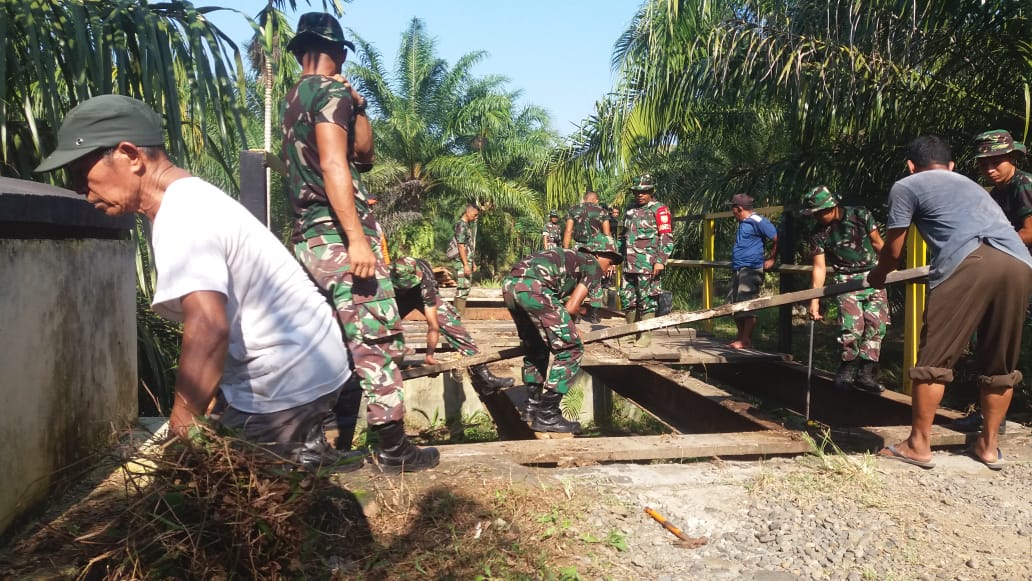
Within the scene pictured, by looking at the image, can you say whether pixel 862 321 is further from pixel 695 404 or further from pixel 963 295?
pixel 963 295

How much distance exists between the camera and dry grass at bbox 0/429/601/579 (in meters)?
1.61

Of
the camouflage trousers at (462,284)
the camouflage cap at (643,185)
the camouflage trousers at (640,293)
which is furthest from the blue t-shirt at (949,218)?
the camouflage trousers at (462,284)

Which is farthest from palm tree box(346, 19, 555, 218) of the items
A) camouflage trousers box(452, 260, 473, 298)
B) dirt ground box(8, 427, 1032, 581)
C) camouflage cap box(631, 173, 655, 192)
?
dirt ground box(8, 427, 1032, 581)

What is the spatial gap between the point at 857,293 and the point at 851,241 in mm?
382

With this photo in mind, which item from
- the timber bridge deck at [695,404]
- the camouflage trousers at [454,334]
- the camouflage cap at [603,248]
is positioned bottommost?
the timber bridge deck at [695,404]

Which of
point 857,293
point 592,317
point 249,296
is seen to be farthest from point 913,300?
point 249,296

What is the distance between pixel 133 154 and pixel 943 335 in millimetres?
3364

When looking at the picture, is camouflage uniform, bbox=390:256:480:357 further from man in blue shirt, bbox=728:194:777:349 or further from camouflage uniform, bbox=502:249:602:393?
man in blue shirt, bbox=728:194:777:349

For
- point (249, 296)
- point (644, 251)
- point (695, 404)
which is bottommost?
point (695, 404)

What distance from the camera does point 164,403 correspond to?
4.36 m

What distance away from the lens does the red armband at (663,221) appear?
822 centimetres

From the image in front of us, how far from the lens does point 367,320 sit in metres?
3.00

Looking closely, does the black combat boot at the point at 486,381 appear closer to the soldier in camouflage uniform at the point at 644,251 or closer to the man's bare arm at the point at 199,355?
the soldier in camouflage uniform at the point at 644,251

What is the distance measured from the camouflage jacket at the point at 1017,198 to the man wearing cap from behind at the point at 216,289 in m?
3.83
